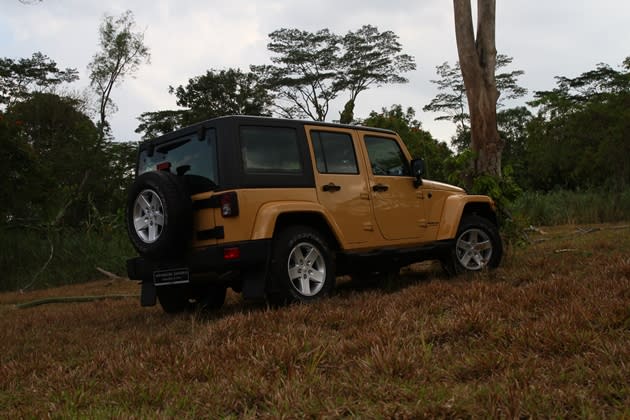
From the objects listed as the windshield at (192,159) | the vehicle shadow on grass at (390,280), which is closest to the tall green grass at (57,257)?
the vehicle shadow on grass at (390,280)

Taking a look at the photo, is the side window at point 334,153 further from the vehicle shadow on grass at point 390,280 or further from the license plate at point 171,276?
the license plate at point 171,276

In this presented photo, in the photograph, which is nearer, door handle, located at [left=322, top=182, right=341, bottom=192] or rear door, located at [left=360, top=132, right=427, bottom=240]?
door handle, located at [left=322, top=182, right=341, bottom=192]

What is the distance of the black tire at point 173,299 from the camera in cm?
687

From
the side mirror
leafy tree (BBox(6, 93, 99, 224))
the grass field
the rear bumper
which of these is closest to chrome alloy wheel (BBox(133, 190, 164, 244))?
the rear bumper

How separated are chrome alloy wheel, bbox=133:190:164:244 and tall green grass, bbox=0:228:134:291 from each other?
10.1 meters

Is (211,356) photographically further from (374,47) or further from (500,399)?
(374,47)

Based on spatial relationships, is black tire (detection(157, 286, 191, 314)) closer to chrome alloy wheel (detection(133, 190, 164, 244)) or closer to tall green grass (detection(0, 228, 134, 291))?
chrome alloy wheel (detection(133, 190, 164, 244))

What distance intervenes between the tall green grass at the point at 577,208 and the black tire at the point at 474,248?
Result: 1126 centimetres

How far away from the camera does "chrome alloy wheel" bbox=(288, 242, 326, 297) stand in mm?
5949

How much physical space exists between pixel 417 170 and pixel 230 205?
273 cm

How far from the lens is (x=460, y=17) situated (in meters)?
10.4

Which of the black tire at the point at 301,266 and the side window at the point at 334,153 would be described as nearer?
the black tire at the point at 301,266

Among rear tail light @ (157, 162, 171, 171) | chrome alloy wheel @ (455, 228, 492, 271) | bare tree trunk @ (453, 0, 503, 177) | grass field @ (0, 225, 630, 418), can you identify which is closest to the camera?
grass field @ (0, 225, 630, 418)

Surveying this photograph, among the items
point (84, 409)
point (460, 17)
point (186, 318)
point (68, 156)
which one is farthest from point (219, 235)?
point (68, 156)
